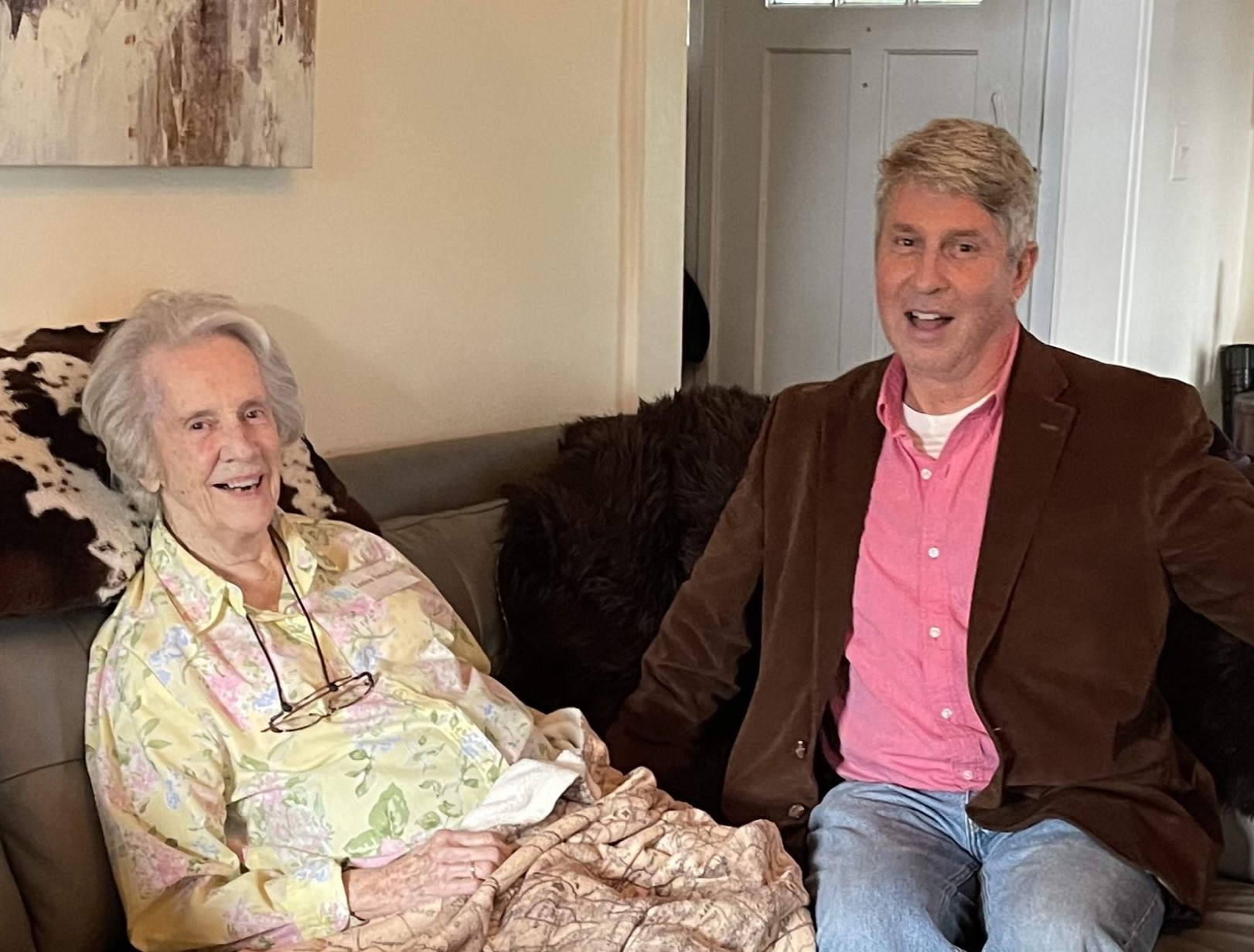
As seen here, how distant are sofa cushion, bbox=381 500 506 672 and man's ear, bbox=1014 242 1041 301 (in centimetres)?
85

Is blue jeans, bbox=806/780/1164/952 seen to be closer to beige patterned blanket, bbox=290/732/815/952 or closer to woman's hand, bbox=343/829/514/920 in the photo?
beige patterned blanket, bbox=290/732/815/952

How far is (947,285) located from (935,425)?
19 centimetres

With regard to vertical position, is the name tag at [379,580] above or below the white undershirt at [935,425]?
below

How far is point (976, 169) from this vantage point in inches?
72.0

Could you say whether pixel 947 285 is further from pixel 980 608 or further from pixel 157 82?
pixel 157 82

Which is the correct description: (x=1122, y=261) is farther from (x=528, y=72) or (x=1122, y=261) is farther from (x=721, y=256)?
(x=528, y=72)

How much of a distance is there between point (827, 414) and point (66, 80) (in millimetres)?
1040

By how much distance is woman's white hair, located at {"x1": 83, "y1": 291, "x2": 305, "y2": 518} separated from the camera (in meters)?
1.72

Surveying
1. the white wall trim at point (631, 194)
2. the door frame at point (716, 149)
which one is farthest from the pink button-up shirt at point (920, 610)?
the door frame at point (716, 149)

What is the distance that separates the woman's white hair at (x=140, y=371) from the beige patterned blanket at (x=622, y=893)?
57 centimetres

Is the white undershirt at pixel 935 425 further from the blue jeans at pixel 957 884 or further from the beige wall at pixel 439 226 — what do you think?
the beige wall at pixel 439 226

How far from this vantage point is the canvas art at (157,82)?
179cm

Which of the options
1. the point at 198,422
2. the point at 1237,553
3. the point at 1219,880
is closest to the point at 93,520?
the point at 198,422

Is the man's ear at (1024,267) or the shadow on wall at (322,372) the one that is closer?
the man's ear at (1024,267)
